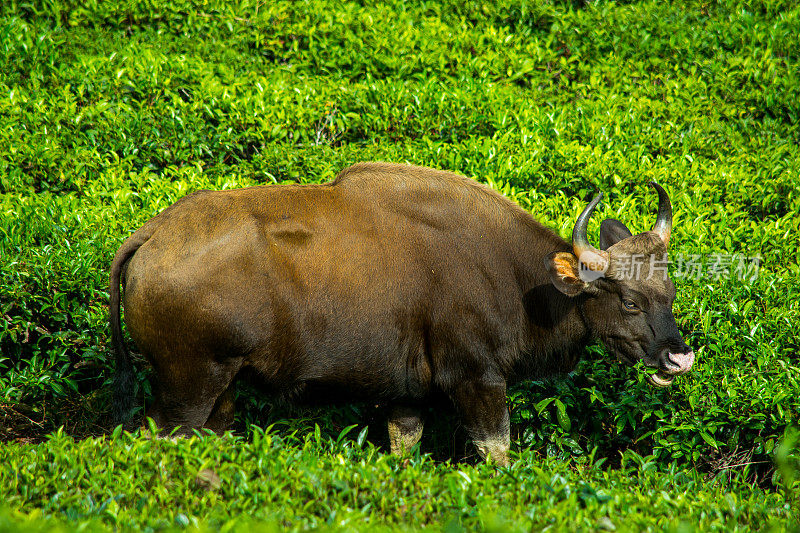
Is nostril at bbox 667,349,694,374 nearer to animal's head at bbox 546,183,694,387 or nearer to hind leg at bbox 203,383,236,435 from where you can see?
animal's head at bbox 546,183,694,387

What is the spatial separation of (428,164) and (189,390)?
12.7 ft

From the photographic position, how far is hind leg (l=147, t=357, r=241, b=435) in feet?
14.8

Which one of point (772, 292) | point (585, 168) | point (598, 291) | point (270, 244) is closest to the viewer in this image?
point (270, 244)

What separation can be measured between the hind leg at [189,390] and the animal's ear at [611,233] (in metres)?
2.64

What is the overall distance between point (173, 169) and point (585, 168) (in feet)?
13.1

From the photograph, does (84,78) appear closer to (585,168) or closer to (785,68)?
(585,168)

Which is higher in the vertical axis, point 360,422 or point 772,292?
point 772,292

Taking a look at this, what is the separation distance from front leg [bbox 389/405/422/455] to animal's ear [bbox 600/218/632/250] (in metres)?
1.78

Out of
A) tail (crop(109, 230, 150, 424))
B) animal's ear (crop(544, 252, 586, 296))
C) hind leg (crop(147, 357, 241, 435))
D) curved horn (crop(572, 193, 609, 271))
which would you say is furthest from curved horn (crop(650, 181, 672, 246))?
tail (crop(109, 230, 150, 424))

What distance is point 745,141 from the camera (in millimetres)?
8891

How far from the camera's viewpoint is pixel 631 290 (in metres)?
5.01

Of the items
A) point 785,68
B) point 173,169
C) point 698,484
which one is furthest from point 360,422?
point 785,68

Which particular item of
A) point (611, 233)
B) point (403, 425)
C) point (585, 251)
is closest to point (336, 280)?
point (403, 425)

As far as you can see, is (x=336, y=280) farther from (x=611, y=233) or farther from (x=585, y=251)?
(x=611, y=233)
